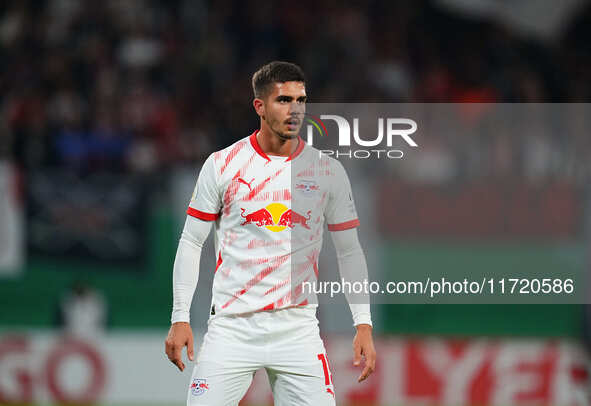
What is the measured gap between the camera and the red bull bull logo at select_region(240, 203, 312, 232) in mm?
4668

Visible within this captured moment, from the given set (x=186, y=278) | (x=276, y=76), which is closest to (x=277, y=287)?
(x=186, y=278)

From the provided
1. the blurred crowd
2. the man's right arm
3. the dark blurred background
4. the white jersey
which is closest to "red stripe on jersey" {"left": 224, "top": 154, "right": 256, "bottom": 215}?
the white jersey

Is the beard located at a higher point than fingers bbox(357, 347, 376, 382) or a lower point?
higher

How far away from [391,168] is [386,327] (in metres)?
1.40

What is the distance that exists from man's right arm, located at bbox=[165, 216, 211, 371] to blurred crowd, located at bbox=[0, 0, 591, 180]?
4191 millimetres

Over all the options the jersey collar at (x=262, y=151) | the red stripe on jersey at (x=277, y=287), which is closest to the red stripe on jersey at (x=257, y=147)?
the jersey collar at (x=262, y=151)

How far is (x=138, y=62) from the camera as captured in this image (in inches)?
418

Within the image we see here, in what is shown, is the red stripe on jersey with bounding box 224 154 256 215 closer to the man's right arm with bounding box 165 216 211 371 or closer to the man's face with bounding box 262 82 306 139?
the man's right arm with bounding box 165 216 211 371

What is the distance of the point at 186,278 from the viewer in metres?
4.66

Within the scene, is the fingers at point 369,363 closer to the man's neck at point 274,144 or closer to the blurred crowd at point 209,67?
the man's neck at point 274,144

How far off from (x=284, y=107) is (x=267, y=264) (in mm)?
750

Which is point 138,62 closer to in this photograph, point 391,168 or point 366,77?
point 366,77

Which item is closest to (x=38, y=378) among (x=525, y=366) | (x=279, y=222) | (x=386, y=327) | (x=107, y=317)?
(x=107, y=317)

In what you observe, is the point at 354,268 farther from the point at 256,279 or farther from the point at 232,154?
the point at 232,154
